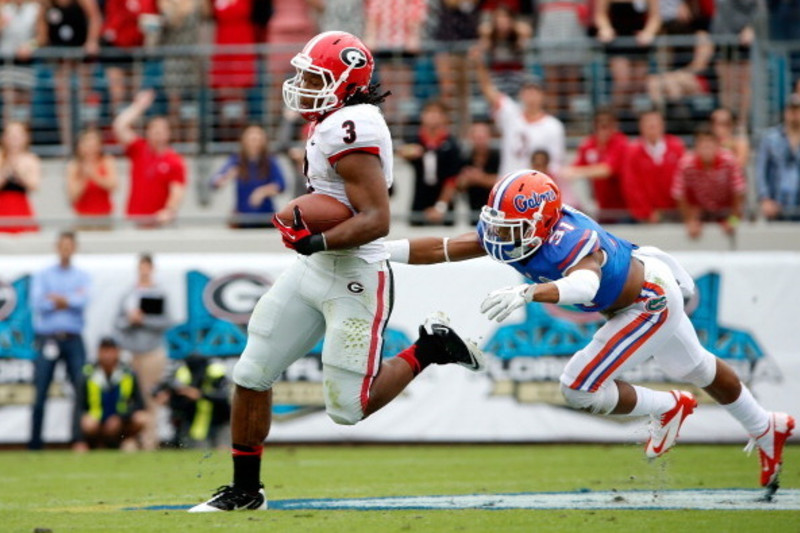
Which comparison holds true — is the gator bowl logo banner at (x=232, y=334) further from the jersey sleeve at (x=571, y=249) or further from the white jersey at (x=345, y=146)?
the white jersey at (x=345, y=146)

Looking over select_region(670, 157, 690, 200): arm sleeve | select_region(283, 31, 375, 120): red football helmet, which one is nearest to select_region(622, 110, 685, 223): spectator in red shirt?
select_region(670, 157, 690, 200): arm sleeve

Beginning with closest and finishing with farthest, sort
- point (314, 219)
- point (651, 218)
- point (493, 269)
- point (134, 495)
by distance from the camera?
point (314, 219), point (134, 495), point (493, 269), point (651, 218)

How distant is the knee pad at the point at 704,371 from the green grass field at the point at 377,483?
0.84m

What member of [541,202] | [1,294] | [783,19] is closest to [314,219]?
[541,202]

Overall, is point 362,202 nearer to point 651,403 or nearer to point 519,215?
point 519,215

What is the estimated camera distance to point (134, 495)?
7.96m

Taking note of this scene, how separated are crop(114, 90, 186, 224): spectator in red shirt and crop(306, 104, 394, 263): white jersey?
640cm

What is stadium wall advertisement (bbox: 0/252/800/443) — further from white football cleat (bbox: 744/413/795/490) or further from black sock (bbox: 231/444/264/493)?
black sock (bbox: 231/444/264/493)

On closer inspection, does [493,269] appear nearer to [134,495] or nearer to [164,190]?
[164,190]

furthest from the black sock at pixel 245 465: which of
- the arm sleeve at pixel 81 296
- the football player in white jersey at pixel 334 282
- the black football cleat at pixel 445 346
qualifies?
the arm sleeve at pixel 81 296

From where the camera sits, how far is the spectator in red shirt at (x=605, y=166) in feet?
41.8

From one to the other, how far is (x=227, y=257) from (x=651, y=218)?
3.59 metres

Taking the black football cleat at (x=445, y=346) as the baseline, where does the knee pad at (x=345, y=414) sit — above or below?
below

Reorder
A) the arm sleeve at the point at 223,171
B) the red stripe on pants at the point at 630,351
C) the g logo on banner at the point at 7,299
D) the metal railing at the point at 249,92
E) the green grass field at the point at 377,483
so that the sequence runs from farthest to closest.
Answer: the metal railing at the point at 249,92, the arm sleeve at the point at 223,171, the g logo on banner at the point at 7,299, the red stripe on pants at the point at 630,351, the green grass field at the point at 377,483
